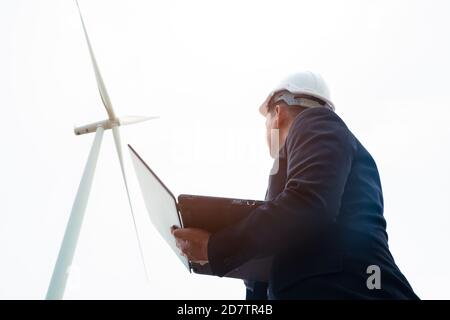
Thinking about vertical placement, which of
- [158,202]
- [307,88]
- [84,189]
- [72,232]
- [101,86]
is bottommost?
[72,232]

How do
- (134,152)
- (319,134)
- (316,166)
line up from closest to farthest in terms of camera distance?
(316,166) < (319,134) < (134,152)

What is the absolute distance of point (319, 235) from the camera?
9.16 ft

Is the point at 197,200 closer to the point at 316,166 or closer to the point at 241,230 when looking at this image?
the point at 241,230

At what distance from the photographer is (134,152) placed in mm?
3785

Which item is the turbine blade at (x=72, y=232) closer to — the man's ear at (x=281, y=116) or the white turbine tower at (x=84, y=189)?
the white turbine tower at (x=84, y=189)

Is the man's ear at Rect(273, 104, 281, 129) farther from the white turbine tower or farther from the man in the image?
the white turbine tower

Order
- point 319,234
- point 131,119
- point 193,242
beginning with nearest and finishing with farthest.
Answer: point 319,234 < point 193,242 < point 131,119

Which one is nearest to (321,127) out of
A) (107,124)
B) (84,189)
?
(84,189)

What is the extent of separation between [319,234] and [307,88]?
6.39ft

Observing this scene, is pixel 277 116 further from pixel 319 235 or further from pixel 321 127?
pixel 319 235
